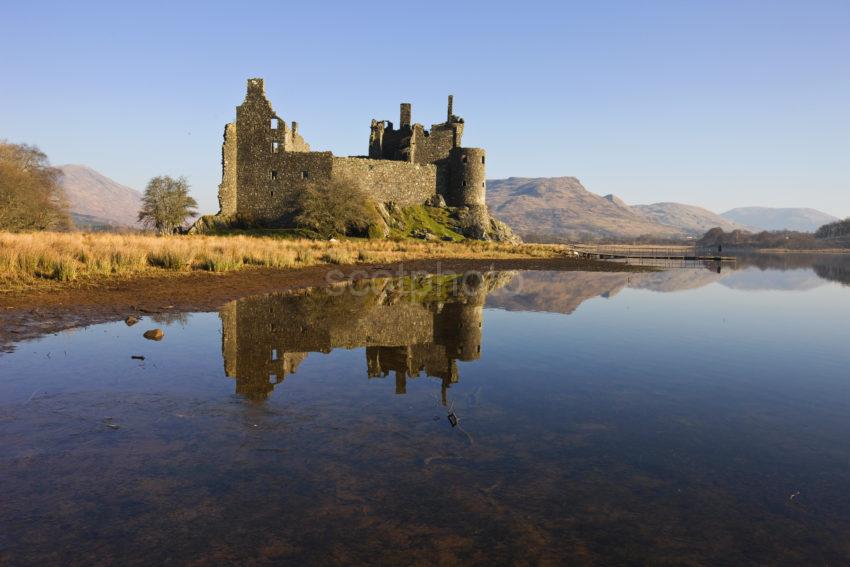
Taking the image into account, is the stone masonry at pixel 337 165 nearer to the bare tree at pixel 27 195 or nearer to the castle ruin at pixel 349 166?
the castle ruin at pixel 349 166

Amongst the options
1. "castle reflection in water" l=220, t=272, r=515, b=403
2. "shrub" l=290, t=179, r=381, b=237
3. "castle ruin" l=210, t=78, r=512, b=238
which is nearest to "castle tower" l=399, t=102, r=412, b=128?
"castle ruin" l=210, t=78, r=512, b=238

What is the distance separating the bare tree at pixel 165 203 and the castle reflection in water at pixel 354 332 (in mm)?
40148

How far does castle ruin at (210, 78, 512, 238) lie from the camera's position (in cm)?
5069

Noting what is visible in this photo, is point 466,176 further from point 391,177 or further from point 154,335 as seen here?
point 154,335

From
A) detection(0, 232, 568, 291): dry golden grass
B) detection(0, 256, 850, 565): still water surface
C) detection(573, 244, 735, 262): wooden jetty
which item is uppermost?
detection(573, 244, 735, 262): wooden jetty

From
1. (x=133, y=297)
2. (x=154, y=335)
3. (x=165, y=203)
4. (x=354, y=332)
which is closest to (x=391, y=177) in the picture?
(x=165, y=203)

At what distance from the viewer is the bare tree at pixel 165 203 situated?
5275 cm

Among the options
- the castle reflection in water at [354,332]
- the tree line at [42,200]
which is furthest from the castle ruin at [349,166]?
the castle reflection in water at [354,332]

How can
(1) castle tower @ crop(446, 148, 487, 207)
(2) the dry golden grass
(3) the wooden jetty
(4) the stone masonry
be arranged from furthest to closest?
(1) castle tower @ crop(446, 148, 487, 207), (3) the wooden jetty, (4) the stone masonry, (2) the dry golden grass

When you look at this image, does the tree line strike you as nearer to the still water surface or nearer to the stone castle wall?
the stone castle wall

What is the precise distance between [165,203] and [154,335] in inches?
1867

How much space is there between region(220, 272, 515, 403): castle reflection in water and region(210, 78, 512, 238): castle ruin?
35.5 metres

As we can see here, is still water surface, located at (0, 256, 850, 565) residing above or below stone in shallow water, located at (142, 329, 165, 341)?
below

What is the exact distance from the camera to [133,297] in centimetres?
1537
